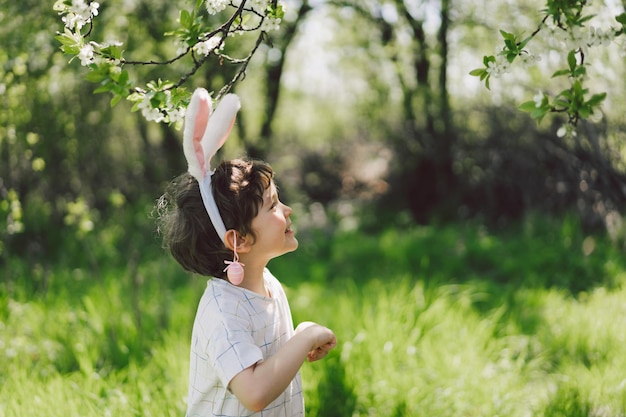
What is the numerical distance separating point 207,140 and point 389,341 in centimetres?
181

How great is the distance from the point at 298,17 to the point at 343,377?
5378mm

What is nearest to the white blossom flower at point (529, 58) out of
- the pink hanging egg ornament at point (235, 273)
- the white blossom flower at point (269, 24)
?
the white blossom flower at point (269, 24)

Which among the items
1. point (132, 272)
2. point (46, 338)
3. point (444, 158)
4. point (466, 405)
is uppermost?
point (444, 158)

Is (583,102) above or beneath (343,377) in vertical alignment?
above

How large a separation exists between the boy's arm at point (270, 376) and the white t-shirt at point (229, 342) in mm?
25

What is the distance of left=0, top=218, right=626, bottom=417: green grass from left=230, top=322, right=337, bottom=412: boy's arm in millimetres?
1092

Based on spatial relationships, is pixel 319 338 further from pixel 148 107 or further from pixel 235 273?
pixel 148 107

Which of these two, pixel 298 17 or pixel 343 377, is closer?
pixel 343 377

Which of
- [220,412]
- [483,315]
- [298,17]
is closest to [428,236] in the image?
[483,315]

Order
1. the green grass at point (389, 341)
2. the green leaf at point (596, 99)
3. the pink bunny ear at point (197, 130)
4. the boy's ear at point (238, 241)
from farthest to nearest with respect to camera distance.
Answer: the green grass at point (389, 341) → the boy's ear at point (238, 241) → the pink bunny ear at point (197, 130) → the green leaf at point (596, 99)

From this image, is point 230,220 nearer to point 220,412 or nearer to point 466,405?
point 220,412

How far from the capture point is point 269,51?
7.90 meters

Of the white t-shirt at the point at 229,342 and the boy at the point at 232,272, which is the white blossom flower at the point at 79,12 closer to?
the boy at the point at 232,272

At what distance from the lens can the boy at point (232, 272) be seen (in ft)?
5.50
